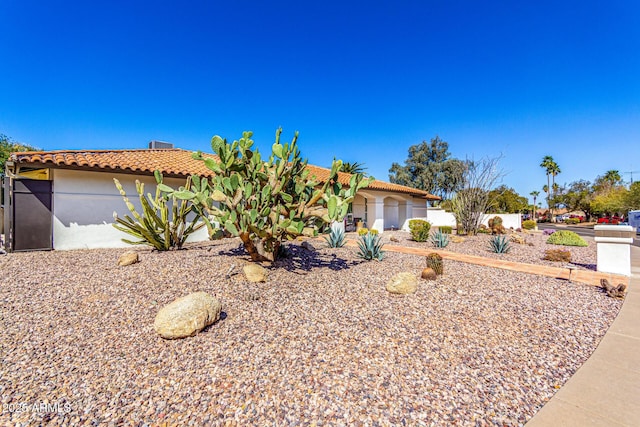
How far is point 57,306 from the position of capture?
4145mm

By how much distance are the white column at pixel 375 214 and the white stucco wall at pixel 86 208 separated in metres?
13.7

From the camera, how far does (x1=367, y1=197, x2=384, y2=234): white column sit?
1943 centimetres

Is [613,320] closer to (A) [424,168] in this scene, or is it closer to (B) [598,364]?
(B) [598,364]

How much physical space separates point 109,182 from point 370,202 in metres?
14.7

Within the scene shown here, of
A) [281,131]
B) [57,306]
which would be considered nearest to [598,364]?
[281,131]

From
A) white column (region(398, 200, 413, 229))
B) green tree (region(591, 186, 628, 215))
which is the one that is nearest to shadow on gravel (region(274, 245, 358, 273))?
white column (region(398, 200, 413, 229))

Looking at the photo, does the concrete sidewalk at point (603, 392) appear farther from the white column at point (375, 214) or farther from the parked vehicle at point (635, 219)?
the parked vehicle at point (635, 219)

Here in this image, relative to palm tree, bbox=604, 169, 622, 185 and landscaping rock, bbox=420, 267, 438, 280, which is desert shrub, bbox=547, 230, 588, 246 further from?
palm tree, bbox=604, 169, 622, 185

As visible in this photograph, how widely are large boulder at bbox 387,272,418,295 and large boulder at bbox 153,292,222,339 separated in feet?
10.1

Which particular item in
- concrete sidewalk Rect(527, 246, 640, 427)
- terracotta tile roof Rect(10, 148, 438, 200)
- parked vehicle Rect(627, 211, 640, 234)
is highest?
terracotta tile roof Rect(10, 148, 438, 200)

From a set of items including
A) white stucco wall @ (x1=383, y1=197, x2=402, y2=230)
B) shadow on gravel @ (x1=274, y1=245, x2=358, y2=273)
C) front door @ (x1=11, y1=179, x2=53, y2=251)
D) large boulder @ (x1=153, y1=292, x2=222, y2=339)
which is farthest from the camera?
white stucco wall @ (x1=383, y1=197, x2=402, y2=230)

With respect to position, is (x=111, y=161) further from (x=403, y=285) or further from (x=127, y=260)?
(x=403, y=285)

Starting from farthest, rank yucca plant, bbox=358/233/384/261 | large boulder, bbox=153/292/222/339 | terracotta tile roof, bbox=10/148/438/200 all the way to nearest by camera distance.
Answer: terracotta tile roof, bbox=10/148/438/200 < yucca plant, bbox=358/233/384/261 < large boulder, bbox=153/292/222/339

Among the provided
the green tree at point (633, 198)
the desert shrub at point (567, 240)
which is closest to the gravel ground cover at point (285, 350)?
the desert shrub at point (567, 240)
